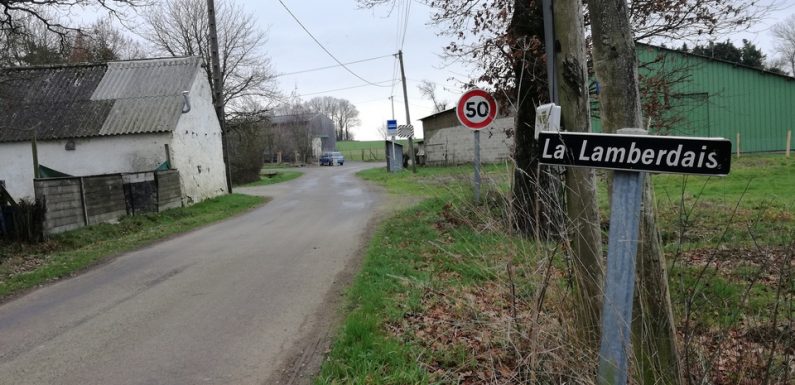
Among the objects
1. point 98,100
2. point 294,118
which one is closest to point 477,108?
point 98,100

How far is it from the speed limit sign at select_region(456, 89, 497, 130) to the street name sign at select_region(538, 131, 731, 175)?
7205 mm

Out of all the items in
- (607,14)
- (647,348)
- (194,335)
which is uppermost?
(607,14)

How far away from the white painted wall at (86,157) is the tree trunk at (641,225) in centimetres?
1796

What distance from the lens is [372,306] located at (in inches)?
206

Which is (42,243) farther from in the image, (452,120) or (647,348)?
(452,120)

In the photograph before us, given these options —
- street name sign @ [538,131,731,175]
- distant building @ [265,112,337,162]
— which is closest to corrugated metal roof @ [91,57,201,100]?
street name sign @ [538,131,731,175]

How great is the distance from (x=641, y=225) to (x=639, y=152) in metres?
1.05

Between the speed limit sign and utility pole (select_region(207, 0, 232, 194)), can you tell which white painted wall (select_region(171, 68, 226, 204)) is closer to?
utility pole (select_region(207, 0, 232, 194))

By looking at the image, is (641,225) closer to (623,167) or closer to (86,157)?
(623,167)

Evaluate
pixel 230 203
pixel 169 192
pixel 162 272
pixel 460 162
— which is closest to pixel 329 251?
pixel 162 272

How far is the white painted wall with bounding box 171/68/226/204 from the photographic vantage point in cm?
1917

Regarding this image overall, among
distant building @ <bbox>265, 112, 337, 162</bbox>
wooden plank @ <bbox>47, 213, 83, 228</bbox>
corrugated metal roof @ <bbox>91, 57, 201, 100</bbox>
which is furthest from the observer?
distant building @ <bbox>265, 112, 337, 162</bbox>

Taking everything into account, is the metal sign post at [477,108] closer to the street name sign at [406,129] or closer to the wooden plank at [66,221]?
the wooden plank at [66,221]

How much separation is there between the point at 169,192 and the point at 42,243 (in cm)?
636
